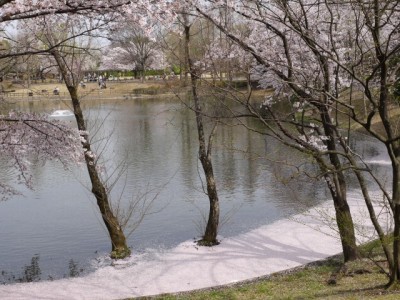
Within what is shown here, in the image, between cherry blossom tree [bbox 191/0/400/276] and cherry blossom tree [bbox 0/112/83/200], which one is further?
cherry blossom tree [bbox 0/112/83/200]

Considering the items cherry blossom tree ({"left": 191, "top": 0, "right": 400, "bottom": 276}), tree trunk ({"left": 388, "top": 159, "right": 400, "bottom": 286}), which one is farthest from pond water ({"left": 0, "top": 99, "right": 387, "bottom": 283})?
tree trunk ({"left": 388, "top": 159, "right": 400, "bottom": 286})

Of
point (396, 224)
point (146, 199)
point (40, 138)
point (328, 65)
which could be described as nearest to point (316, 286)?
point (396, 224)

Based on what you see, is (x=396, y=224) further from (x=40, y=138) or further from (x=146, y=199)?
(x=146, y=199)

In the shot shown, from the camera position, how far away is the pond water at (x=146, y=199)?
481 inches

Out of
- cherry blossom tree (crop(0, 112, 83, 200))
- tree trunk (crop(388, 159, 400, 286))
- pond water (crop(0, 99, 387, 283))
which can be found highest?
cherry blossom tree (crop(0, 112, 83, 200))

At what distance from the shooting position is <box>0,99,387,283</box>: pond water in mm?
12219

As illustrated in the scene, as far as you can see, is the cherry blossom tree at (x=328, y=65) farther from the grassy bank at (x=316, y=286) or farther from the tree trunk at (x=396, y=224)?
the grassy bank at (x=316, y=286)

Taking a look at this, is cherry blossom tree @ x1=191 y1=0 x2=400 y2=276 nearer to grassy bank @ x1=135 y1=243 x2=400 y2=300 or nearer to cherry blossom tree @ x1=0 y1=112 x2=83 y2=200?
grassy bank @ x1=135 y1=243 x2=400 y2=300

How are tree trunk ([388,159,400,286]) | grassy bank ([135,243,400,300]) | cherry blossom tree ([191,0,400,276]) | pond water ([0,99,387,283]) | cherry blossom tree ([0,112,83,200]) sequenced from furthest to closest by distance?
1. pond water ([0,99,387,283])
2. cherry blossom tree ([0,112,83,200])
3. grassy bank ([135,243,400,300])
4. cherry blossom tree ([191,0,400,276])
5. tree trunk ([388,159,400,286])

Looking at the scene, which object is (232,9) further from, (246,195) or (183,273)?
(246,195)

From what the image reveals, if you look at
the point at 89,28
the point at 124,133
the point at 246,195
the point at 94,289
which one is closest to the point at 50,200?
the point at 246,195

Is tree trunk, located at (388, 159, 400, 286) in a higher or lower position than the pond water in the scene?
higher

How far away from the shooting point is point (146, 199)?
1605cm

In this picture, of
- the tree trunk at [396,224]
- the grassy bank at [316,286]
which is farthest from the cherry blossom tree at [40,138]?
the tree trunk at [396,224]
